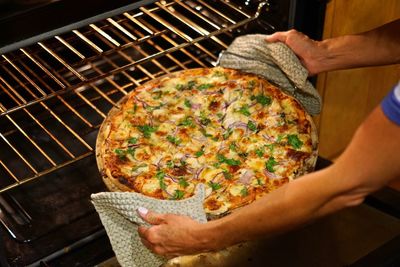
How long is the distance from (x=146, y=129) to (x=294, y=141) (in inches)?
14.6

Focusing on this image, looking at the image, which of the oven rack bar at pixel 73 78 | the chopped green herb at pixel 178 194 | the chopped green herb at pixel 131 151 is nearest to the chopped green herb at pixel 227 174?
the chopped green herb at pixel 178 194

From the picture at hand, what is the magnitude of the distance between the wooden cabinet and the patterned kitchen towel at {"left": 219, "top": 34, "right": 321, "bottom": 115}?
8.8 inches

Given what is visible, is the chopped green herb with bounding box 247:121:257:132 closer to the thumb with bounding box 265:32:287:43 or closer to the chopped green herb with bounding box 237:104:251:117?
the chopped green herb with bounding box 237:104:251:117

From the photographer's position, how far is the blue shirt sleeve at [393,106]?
42.1 inches

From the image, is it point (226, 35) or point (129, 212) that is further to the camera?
point (226, 35)

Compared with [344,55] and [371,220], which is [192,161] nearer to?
[344,55]

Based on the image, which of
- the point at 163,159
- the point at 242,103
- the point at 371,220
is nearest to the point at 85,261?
the point at 163,159

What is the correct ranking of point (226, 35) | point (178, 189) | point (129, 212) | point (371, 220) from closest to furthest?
point (129, 212), point (178, 189), point (371, 220), point (226, 35)

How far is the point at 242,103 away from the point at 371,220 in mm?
503

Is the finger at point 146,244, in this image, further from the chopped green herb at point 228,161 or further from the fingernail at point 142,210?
the chopped green herb at point 228,161

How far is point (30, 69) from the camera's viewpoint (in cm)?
217

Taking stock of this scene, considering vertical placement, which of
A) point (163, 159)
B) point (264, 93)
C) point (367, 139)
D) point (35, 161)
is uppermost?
point (367, 139)

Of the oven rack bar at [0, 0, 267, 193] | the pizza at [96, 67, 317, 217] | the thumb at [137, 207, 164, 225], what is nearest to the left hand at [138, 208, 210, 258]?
the thumb at [137, 207, 164, 225]

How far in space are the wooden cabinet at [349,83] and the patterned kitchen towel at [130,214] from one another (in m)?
0.73
